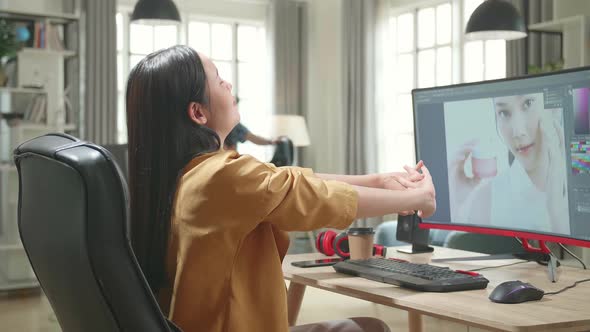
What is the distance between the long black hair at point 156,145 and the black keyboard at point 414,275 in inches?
22.1

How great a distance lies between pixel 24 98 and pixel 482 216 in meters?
5.02

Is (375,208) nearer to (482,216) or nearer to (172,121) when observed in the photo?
(172,121)

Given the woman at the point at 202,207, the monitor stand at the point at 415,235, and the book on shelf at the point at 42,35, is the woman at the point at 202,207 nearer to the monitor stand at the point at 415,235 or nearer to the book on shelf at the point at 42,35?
the monitor stand at the point at 415,235

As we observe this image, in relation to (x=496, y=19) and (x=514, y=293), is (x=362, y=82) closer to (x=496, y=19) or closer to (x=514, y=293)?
(x=496, y=19)

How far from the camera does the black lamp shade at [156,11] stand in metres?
4.80

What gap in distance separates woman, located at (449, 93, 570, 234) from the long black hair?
93 cm

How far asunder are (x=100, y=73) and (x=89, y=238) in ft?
19.3

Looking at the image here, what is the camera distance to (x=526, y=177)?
1891mm

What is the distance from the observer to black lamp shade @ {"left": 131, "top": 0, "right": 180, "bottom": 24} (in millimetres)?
4805

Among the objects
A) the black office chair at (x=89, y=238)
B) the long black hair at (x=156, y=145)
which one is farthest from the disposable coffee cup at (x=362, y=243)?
the black office chair at (x=89, y=238)

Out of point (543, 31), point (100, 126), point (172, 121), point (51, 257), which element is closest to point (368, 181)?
point (172, 121)

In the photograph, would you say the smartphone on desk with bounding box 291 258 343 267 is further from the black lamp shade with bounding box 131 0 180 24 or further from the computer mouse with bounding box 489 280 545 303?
the black lamp shade with bounding box 131 0 180 24

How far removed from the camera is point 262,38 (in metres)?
7.81

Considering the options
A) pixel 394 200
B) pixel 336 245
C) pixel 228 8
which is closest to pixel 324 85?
Answer: pixel 228 8
